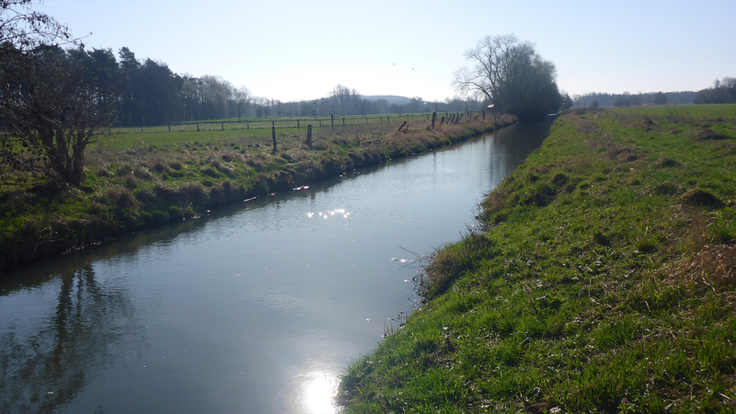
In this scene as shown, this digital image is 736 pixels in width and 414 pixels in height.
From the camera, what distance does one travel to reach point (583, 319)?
4.80m

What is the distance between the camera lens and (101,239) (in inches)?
484

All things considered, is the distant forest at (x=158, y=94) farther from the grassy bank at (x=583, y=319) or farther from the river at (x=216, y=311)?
the grassy bank at (x=583, y=319)

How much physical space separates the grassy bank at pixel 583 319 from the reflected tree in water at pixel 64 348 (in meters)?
3.85

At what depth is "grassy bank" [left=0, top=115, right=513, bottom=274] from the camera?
11.1m

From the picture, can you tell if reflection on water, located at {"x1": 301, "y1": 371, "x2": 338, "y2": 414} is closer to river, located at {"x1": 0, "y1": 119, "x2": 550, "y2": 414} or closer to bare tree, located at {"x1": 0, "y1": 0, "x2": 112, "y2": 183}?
river, located at {"x1": 0, "y1": 119, "x2": 550, "y2": 414}

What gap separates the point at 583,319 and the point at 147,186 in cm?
1475

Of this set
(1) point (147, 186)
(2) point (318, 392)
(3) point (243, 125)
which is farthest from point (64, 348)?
(3) point (243, 125)

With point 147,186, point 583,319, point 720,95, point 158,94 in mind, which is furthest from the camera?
point 720,95

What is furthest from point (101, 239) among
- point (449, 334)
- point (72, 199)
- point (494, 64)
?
point (494, 64)

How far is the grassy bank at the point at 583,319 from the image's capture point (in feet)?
11.5

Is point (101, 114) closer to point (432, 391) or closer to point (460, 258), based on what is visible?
point (460, 258)

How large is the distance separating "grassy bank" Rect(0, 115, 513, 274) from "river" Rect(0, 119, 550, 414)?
2.21ft

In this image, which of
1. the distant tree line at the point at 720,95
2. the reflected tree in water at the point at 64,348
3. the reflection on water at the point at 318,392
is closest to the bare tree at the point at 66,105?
the reflected tree in water at the point at 64,348

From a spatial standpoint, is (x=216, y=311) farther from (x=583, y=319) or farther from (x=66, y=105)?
(x=66, y=105)
